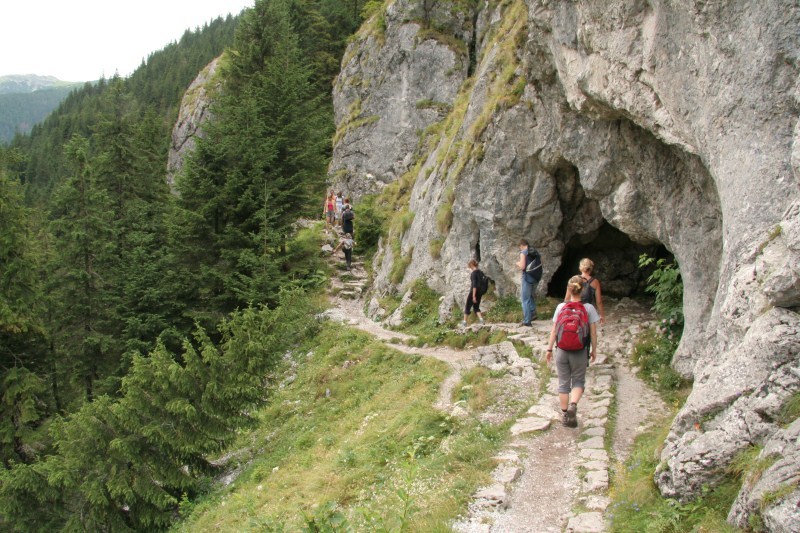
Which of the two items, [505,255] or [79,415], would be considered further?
[505,255]

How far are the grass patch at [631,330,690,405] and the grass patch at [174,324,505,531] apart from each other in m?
3.38

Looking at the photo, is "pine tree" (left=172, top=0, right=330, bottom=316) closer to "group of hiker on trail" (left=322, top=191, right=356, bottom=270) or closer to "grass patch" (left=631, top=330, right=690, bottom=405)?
"group of hiker on trail" (left=322, top=191, right=356, bottom=270)

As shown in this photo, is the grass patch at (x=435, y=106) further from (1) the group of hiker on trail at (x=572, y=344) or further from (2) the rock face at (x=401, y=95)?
(1) the group of hiker on trail at (x=572, y=344)

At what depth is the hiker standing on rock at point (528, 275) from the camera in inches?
575

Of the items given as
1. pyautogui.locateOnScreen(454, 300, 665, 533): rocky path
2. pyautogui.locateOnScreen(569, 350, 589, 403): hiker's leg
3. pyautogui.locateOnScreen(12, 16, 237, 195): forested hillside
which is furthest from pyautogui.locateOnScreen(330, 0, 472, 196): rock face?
pyautogui.locateOnScreen(12, 16, 237, 195): forested hillside

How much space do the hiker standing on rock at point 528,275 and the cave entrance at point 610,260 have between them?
8.24ft

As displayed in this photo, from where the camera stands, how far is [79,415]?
42.2 ft

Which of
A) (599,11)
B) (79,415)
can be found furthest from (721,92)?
(79,415)

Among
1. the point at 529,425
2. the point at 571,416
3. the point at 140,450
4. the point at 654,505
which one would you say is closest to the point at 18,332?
the point at 140,450

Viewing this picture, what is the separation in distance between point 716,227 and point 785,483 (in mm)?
6998

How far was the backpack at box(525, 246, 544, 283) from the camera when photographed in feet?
47.9

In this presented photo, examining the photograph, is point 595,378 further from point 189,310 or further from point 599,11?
point 189,310

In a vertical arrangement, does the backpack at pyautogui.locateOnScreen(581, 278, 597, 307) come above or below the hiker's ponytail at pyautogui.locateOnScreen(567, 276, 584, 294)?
below

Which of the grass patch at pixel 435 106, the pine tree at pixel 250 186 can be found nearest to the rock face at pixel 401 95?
the grass patch at pixel 435 106
